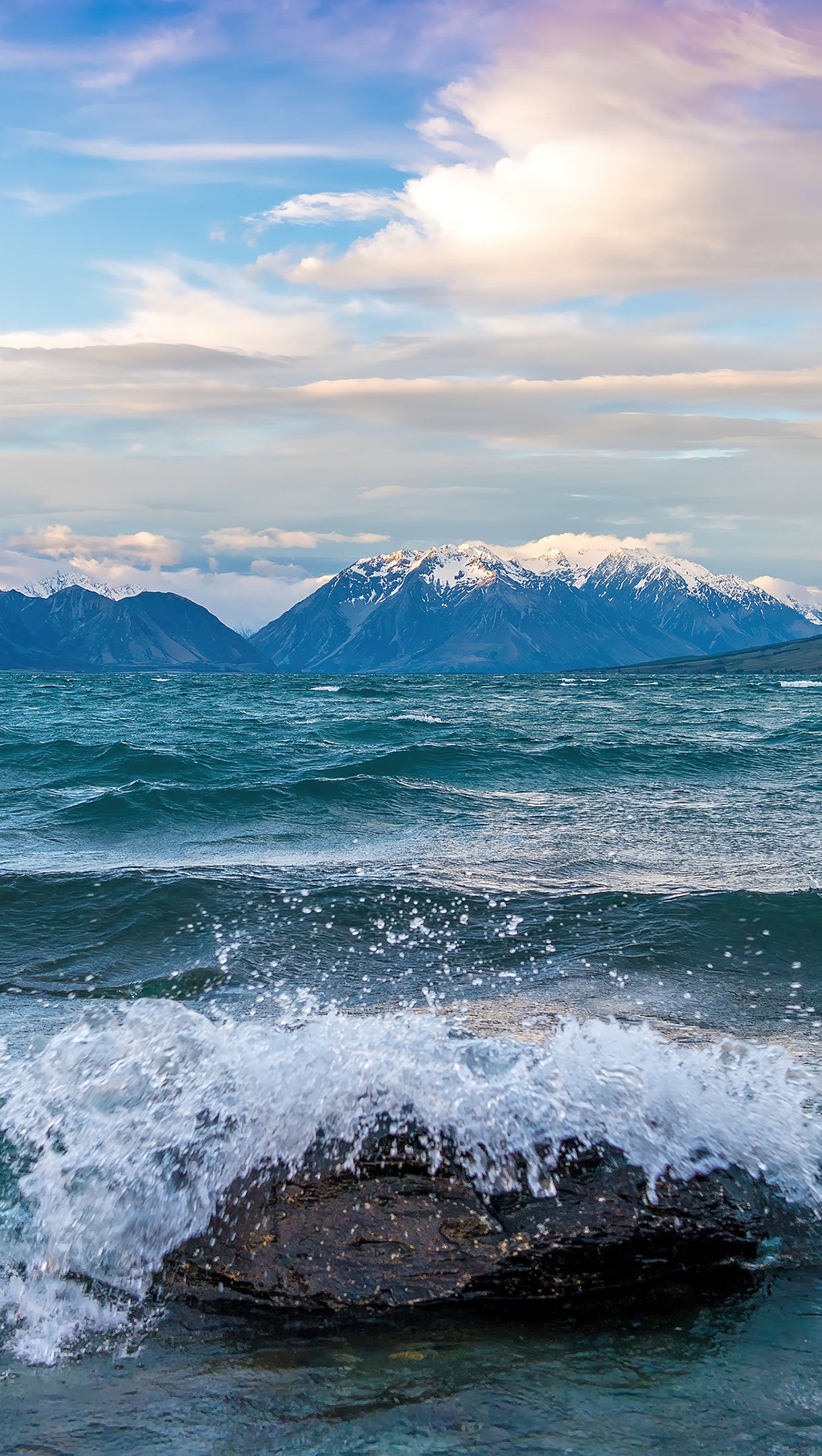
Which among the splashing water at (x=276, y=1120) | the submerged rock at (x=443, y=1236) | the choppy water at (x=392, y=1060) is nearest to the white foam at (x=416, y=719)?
the choppy water at (x=392, y=1060)

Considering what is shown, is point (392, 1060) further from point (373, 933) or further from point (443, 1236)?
point (373, 933)

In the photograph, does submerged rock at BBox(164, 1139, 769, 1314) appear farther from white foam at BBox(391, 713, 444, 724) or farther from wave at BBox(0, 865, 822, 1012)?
white foam at BBox(391, 713, 444, 724)

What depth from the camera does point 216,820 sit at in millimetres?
19391

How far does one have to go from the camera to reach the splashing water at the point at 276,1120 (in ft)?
18.6

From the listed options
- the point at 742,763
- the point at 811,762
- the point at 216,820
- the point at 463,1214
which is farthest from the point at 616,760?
the point at 463,1214

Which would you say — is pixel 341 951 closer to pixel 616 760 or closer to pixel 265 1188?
pixel 265 1188

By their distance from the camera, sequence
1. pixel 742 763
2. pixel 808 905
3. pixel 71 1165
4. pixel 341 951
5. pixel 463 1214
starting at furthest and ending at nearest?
pixel 742 763, pixel 808 905, pixel 341 951, pixel 71 1165, pixel 463 1214

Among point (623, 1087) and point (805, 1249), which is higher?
point (623, 1087)

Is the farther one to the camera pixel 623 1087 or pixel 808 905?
pixel 808 905

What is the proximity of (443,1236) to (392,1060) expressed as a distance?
5.05ft

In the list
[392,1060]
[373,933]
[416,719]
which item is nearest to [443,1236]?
[392,1060]

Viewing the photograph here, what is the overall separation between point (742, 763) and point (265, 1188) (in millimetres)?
23415

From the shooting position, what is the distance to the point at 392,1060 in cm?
690

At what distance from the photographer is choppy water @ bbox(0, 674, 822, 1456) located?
4578mm
